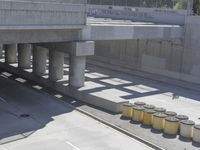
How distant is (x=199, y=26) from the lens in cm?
4066

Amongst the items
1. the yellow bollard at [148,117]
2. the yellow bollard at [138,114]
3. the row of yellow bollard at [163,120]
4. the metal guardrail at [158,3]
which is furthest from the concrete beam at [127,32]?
the metal guardrail at [158,3]

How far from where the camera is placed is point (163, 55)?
44062 millimetres

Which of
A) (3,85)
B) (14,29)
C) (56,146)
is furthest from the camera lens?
(3,85)

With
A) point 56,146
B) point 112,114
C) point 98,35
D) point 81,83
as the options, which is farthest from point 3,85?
point 56,146

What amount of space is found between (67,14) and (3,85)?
1019 centimetres

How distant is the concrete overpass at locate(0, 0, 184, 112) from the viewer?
2641 centimetres

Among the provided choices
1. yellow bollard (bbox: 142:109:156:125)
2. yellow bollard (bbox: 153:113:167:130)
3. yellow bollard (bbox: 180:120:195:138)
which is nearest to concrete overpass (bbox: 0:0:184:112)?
yellow bollard (bbox: 142:109:156:125)

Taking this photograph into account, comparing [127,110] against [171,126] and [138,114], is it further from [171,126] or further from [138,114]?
[171,126]

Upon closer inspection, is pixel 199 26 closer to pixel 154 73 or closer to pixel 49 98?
pixel 154 73

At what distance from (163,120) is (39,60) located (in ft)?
55.3

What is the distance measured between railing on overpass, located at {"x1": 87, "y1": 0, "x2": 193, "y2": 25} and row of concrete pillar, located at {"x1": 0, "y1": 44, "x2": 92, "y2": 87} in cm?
1607

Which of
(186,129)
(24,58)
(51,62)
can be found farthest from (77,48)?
(186,129)

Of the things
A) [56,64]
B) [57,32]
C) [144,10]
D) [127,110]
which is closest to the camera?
[127,110]

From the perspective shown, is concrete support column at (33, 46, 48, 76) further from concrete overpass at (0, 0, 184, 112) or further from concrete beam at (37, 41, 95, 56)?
concrete beam at (37, 41, 95, 56)
